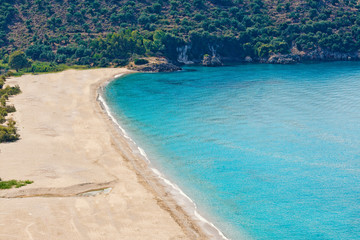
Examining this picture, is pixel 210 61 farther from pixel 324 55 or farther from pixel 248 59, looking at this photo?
pixel 324 55

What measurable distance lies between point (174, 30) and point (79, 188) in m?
102

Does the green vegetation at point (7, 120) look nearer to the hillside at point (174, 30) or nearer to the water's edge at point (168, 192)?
the water's edge at point (168, 192)

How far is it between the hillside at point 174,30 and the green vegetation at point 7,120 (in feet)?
131

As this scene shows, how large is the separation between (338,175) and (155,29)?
10476cm

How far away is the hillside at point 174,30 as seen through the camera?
125875 millimetres

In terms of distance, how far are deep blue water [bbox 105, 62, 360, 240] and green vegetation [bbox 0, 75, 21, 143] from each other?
1680 centimetres

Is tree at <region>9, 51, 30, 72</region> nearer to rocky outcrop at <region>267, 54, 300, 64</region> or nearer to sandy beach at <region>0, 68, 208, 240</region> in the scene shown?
sandy beach at <region>0, 68, 208, 240</region>

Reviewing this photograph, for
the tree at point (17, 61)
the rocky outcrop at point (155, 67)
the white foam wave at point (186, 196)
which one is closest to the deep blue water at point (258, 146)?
the white foam wave at point (186, 196)

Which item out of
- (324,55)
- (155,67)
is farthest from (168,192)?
(324,55)

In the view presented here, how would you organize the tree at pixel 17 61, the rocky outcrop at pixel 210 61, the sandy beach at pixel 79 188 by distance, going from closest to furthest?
the sandy beach at pixel 79 188 → the tree at pixel 17 61 → the rocky outcrop at pixel 210 61

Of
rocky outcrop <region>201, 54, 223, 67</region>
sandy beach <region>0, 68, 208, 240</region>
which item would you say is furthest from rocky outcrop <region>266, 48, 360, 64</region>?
sandy beach <region>0, 68, 208, 240</region>

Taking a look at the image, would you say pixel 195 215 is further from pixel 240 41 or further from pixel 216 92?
pixel 240 41

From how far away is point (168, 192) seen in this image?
41.2 m

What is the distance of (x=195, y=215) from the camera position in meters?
36.8
